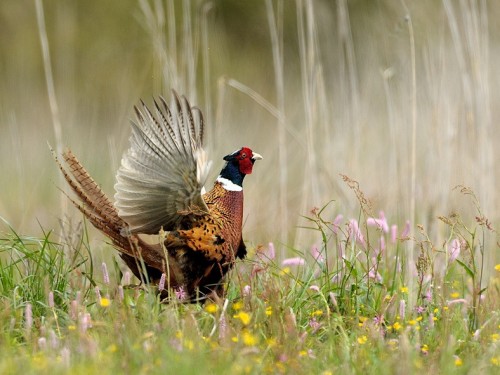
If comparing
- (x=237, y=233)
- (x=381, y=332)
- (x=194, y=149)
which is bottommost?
(x=381, y=332)

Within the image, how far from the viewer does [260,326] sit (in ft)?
11.7

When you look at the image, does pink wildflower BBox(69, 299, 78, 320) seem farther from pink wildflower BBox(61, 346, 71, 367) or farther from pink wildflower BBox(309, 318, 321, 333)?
pink wildflower BBox(309, 318, 321, 333)

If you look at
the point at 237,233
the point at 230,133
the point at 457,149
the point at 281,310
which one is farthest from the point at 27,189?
the point at 281,310

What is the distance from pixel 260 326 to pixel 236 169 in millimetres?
997

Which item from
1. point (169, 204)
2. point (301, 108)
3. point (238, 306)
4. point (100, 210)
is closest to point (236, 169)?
point (169, 204)

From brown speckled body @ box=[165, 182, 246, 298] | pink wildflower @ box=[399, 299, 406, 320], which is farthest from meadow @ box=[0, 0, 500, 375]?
brown speckled body @ box=[165, 182, 246, 298]

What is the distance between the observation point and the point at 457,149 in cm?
588

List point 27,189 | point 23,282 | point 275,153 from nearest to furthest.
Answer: point 23,282
point 275,153
point 27,189

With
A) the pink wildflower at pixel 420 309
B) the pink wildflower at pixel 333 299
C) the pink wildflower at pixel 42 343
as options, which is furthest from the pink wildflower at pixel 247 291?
the pink wildflower at pixel 42 343

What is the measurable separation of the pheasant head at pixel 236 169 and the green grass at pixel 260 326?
14.0 inches

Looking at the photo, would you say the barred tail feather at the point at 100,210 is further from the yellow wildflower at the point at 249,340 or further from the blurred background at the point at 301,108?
the yellow wildflower at the point at 249,340

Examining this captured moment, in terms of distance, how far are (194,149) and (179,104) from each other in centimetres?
19

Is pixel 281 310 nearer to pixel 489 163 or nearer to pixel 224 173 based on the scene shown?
pixel 224 173

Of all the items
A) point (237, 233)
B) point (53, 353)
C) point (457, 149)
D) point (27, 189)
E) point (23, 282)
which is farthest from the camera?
point (27, 189)
